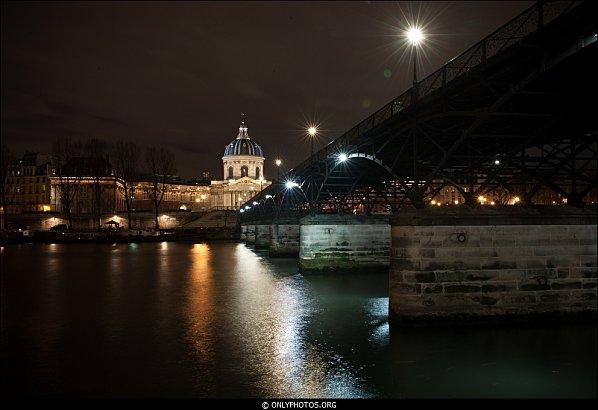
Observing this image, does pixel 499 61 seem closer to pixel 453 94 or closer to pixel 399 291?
pixel 453 94

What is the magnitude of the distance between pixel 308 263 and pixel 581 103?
79.6 ft

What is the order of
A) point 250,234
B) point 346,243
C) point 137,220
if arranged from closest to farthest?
point 346,243 → point 250,234 → point 137,220

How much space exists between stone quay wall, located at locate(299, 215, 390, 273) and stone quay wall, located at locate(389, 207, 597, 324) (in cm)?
1939

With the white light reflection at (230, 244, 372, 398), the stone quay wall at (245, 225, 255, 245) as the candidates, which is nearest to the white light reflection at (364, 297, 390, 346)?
the white light reflection at (230, 244, 372, 398)

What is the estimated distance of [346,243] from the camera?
128 ft

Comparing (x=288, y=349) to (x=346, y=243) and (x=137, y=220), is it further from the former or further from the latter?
(x=137, y=220)

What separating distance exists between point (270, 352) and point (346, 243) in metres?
21.2

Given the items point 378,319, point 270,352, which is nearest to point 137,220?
point 378,319

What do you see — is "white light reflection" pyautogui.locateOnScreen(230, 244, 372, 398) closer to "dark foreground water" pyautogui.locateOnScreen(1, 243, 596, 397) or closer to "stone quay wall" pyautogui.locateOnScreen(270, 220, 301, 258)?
"dark foreground water" pyautogui.locateOnScreen(1, 243, 596, 397)

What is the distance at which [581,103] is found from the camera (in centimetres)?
1844

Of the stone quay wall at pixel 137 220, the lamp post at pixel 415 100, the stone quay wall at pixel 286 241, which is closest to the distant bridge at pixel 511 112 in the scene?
the lamp post at pixel 415 100

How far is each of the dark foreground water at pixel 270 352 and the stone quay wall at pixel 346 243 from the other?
7965 millimetres

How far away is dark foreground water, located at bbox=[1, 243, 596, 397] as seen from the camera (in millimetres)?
14523

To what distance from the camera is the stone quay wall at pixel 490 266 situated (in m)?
18.2
